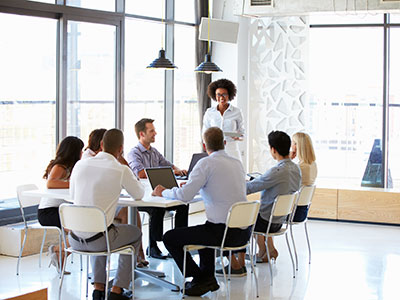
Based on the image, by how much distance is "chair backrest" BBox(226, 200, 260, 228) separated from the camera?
15.1 feet

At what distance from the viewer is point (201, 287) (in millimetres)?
5027

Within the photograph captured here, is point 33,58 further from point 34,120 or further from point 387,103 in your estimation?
point 387,103

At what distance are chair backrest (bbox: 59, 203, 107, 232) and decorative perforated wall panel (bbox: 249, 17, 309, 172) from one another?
490 centimetres

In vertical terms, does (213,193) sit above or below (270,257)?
above

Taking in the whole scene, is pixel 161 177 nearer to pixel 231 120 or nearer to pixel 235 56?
pixel 231 120

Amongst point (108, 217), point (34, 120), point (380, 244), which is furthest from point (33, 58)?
point (380, 244)

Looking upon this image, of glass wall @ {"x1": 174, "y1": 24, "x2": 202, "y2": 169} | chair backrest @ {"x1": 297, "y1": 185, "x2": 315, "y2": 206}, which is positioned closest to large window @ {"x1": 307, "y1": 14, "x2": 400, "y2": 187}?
glass wall @ {"x1": 174, "y1": 24, "x2": 202, "y2": 169}

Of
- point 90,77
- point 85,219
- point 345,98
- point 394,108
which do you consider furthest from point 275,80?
point 85,219

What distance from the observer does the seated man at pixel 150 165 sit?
595cm

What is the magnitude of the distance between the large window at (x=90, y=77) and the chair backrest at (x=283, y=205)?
9.52ft

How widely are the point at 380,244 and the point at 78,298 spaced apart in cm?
368

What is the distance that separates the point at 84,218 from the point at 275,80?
5.11 meters

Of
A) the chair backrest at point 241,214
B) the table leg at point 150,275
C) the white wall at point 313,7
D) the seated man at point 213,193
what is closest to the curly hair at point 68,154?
the table leg at point 150,275

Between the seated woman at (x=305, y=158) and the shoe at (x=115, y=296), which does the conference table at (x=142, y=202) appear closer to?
the shoe at (x=115, y=296)
